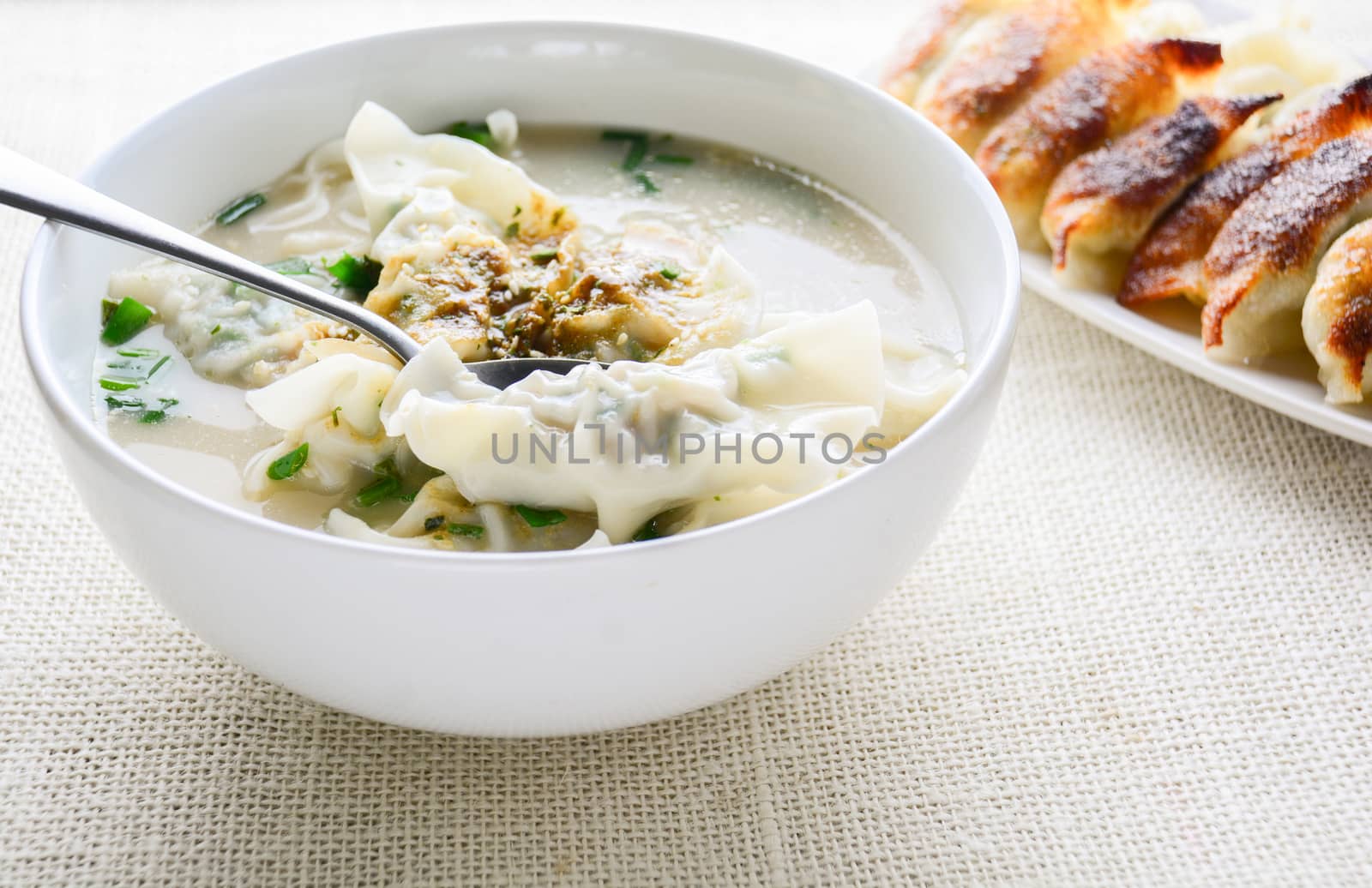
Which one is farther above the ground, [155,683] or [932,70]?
[932,70]

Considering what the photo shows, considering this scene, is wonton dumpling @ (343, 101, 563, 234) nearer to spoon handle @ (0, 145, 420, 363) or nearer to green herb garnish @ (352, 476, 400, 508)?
spoon handle @ (0, 145, 420, 363)

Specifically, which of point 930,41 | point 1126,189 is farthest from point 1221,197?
point 930,41

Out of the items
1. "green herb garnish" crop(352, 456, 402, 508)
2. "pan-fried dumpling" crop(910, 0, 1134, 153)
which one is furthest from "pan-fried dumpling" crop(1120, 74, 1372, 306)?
"green herb garnish" crop(352, 456, 402, 508)

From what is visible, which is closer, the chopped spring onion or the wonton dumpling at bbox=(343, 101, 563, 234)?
the chopped spring onion

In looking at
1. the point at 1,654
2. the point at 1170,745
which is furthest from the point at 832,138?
the point at 1,654

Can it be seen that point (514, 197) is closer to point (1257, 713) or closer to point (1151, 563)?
point (1151, 563)

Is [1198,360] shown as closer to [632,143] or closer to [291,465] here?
[632,143]

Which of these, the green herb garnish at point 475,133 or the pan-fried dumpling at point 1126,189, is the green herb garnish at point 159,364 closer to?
the green herb garnish at point 475,133
